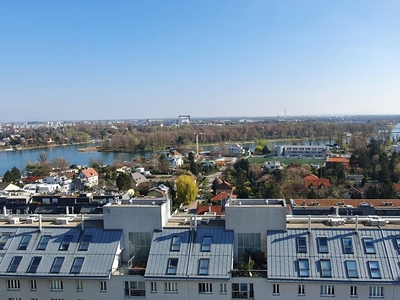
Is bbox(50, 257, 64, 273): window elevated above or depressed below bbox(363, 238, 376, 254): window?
below

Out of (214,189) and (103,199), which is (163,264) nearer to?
(103,199)

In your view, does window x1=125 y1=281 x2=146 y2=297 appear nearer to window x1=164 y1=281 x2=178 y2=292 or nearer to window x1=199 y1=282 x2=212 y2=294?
window x1=164 y1=281 x2=178 y2=292

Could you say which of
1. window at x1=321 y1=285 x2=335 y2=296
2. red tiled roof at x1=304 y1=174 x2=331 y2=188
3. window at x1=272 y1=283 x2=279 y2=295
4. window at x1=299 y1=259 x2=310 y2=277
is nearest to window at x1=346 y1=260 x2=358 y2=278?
window at x1=321 y1=285 x2=335 y2=296

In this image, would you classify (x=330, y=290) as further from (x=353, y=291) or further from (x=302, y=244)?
(x=302, y=244)

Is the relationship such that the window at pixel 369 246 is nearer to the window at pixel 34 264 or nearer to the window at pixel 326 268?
the window at pixel 326 268

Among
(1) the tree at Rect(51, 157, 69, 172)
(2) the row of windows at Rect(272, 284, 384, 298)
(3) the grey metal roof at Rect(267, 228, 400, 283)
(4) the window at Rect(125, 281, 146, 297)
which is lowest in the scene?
(1) the tree at Rect(51, 157, 69, 172)

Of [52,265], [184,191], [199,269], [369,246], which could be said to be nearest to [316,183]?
[184,191]

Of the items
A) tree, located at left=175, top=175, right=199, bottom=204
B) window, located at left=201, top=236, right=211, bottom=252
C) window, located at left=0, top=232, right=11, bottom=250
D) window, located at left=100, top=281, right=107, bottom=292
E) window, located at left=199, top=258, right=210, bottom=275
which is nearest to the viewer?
window, located at left=199, top=258, right=210, bottom=275
